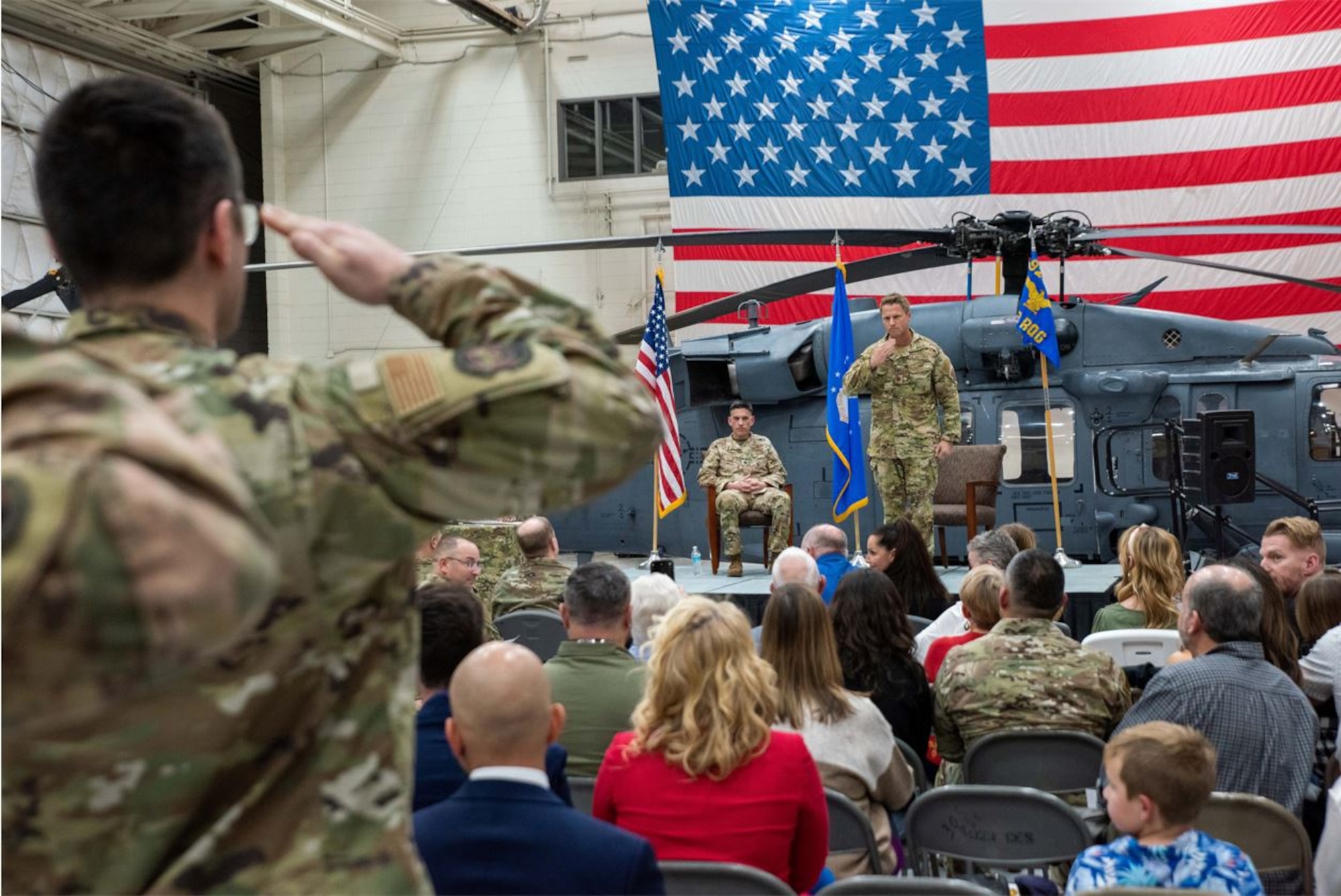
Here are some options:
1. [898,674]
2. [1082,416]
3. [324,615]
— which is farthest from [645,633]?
[1082,416]

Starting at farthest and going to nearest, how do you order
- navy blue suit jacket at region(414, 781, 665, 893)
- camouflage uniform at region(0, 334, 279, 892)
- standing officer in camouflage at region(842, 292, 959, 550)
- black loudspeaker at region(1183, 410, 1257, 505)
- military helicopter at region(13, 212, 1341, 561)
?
military helicopter at region(13, 212, 1341, 561), standing officer in camouflage at region(842, 292, 959, 550), black loudspeaker at region(1183, 410, 1257, 505), navy blue suit jacket at region(414, 781, 665, 893), camouflage uniform at region(0, 334, 279, 892)

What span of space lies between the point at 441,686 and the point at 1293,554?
3842mm

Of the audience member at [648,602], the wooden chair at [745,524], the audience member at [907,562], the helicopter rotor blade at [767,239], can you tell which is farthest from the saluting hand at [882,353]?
the audience member at [648,602]

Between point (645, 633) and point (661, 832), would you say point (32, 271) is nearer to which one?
point (645, 633)

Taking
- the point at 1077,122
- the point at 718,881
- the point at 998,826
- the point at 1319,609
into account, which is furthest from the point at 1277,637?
the point at 1077,122

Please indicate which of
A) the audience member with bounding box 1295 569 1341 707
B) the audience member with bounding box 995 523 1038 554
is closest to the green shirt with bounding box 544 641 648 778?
the audience member with bounding box 1295 569 1341 707

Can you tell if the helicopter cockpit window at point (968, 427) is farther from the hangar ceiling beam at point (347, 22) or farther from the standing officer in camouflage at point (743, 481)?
the hangar ceiling beam at point (347, 22)

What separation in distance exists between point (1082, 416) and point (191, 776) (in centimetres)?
958

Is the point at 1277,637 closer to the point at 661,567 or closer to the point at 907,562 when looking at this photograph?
the point at 907,562

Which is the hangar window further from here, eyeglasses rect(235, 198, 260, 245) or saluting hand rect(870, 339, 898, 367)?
eyeglasses rect(235, 198, 260, 245)

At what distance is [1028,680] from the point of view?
3910mm

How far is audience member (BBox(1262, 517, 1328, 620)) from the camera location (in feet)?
18.0

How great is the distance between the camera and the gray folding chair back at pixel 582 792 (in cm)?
338

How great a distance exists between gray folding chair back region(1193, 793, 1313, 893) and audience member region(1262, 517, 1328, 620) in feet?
8.72
